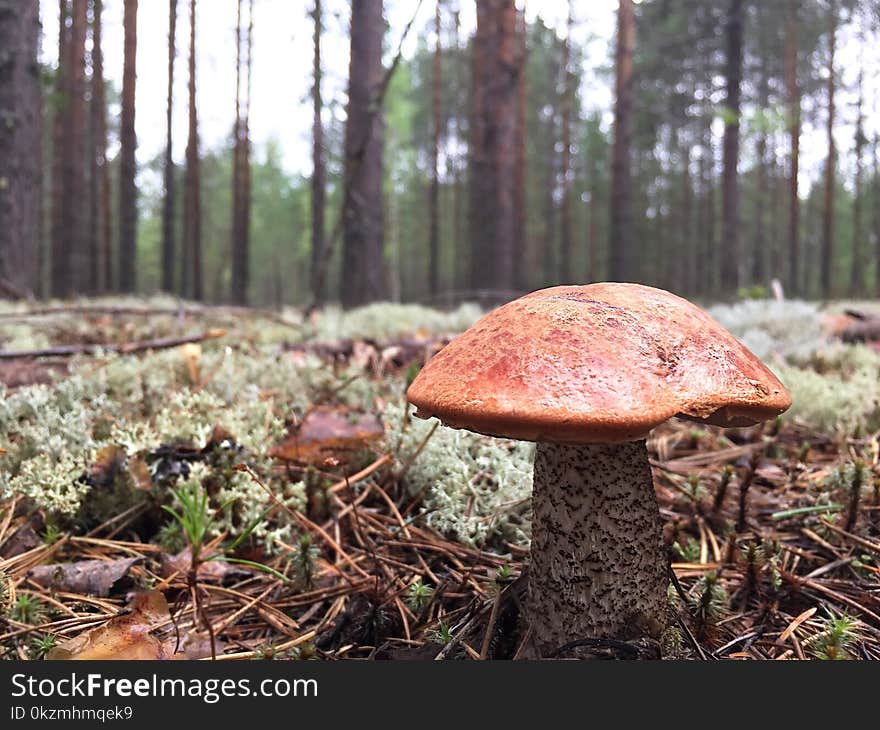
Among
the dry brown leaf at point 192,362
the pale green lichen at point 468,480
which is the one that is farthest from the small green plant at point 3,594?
the dry brown leaf at point 192,362

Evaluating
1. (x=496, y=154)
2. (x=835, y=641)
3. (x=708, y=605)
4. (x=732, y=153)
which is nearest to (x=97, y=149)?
(x=496, y=154)

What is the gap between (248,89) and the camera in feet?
59.5

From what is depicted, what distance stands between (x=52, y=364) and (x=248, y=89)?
58.3 ft

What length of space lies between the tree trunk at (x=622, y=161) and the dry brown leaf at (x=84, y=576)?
1049 cm

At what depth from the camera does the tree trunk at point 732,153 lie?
1133cm

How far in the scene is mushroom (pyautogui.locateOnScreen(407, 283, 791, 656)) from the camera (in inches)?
39.7

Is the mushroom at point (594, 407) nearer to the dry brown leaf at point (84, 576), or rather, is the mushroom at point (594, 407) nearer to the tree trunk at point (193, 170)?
the dry brown leaf at point (84, 576)

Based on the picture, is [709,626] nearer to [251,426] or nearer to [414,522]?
[414,522]

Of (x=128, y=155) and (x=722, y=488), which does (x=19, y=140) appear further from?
(x=128, y=155)

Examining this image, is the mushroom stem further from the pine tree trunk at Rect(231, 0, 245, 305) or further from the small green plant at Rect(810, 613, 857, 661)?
the pine tree trunk at Rect(231, 0, 245, 305)

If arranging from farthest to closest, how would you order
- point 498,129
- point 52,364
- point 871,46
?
point 871,46 → point 498,129 → point 52,364

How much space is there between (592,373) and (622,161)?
11704 mm

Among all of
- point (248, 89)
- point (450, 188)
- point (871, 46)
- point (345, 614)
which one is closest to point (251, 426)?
point (345, 614)

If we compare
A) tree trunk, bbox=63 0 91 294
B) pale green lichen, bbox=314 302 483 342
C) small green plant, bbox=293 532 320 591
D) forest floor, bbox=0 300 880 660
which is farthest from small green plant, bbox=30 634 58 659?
tree trunk, bbox=63 0 91 294
